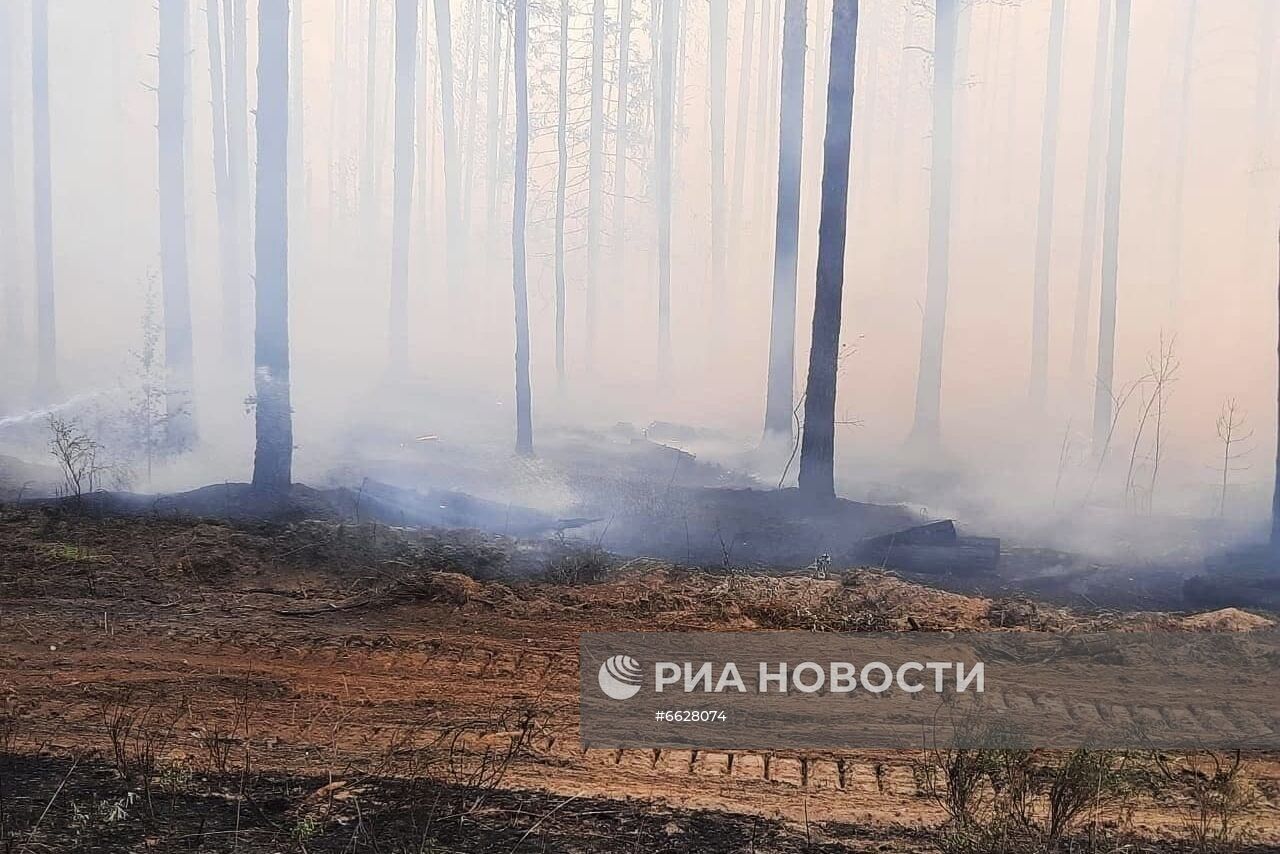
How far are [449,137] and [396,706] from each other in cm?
2698

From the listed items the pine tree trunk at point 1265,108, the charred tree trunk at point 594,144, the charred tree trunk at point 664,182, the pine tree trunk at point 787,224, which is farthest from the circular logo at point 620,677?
the pine tree trunk at point 1265,108

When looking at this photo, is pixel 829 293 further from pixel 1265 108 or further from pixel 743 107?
pixel 743 107

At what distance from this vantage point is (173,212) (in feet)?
64.6

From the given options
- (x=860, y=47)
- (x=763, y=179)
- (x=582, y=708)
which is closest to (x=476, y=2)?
(x=763, y=179)

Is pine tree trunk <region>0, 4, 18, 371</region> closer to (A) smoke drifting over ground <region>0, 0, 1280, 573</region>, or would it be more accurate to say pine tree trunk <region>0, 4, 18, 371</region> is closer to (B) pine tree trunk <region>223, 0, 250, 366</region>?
(A) smoke drifting over ground <region>0, 0, 1280, 573</region>

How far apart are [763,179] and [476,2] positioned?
559 inches

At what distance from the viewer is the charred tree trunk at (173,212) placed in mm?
19109

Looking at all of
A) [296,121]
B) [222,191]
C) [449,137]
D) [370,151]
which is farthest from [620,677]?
[296,121]

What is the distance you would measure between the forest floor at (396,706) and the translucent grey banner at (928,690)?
29 centimetres

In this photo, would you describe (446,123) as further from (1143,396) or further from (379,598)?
(379,598)

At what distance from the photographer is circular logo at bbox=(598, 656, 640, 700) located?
706 centimetres

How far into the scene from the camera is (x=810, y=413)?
45.3 feet

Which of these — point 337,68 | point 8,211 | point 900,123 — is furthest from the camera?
point 337,68

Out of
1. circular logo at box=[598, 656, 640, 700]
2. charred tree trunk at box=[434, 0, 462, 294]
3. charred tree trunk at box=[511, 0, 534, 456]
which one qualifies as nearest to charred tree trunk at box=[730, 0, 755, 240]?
charred tree trunk at box=[434, 0, 462, 294]
